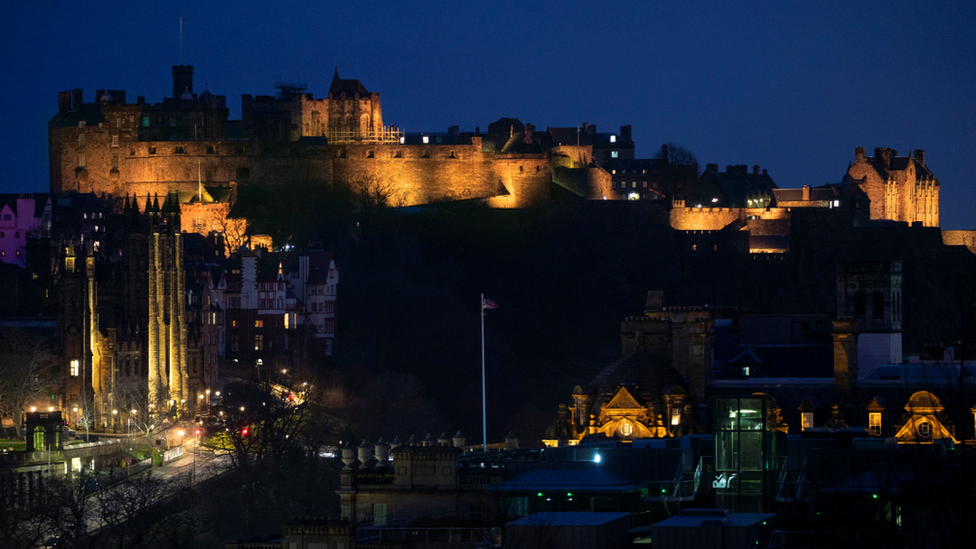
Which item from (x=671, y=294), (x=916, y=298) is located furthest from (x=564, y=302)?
(x=916, y=298)

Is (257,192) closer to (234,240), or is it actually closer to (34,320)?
(234,240)

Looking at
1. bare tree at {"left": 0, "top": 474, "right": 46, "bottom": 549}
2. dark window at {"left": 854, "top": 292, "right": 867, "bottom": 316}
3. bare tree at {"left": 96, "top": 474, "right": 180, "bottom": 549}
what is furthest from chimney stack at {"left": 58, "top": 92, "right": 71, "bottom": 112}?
dark window at {"left": 854, "top": 292, "right": 867, "bottom": 316}

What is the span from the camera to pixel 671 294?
4929 inches

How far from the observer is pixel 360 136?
447 feet

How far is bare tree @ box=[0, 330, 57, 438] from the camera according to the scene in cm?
7750

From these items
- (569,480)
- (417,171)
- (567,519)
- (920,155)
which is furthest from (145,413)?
(920,155)

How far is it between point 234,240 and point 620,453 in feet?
278

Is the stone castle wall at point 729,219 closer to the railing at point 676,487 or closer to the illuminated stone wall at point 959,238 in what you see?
the illuminated stone wall at point 959,238

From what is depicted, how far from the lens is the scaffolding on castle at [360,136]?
13575 cm

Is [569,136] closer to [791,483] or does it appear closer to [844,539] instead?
[791,483]

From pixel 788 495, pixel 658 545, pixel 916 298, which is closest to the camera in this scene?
pixel 658 545

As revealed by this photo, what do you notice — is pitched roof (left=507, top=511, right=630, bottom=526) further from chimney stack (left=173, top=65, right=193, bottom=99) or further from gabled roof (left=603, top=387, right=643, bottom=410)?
chimney stack (left=173, top=65, right=193, bottom=99)

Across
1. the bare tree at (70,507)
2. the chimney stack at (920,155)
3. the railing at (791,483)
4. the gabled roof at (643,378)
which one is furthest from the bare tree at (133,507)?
the chimney stack at (920,155)

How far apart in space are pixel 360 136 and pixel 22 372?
59339mm
